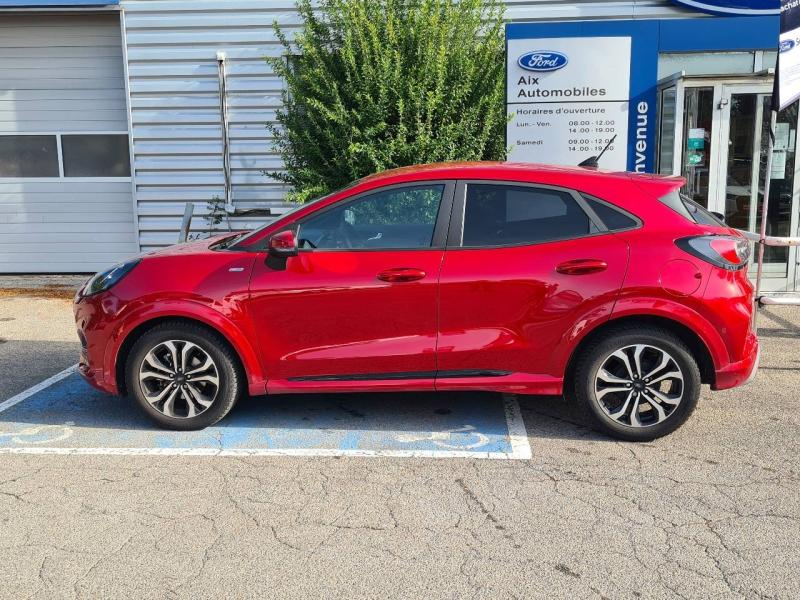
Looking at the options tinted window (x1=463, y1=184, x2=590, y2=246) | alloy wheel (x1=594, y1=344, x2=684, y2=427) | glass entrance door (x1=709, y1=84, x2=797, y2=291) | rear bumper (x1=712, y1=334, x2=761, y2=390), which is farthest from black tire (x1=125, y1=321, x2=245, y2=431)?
glass entrance door (x1=709, y1=84, x2=797, y2=291)

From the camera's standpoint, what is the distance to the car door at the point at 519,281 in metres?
4.46

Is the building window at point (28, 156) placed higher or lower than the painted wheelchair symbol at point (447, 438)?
higher

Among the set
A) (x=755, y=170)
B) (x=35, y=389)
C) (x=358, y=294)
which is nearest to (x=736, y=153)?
(x=755, y=170)

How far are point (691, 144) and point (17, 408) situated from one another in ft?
24.6

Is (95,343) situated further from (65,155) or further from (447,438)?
(65,155)

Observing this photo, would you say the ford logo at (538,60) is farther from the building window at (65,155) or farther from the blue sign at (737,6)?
the building window at (65,155)

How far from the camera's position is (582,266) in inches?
175

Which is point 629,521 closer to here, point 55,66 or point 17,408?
point 17,408

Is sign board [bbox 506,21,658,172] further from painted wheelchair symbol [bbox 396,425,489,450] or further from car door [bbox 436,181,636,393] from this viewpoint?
painted wheelchair symbol [bbox 396,425,489,450]

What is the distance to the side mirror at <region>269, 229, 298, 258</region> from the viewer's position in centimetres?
454

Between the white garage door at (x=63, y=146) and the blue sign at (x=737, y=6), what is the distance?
7.81m

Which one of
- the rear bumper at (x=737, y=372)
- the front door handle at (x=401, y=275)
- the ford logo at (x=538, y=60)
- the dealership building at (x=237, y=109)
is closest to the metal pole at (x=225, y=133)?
the dealership building at (x=237, y=109)

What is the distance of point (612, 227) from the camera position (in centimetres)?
453

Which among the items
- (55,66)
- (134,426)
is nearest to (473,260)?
(134,426)
